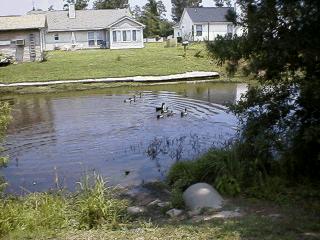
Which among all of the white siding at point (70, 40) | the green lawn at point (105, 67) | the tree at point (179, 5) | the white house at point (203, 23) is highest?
the tree at point (179, 5)

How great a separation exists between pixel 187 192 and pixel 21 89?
2358 centimetres

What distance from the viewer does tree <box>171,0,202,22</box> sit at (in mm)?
111250

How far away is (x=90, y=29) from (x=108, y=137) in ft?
143

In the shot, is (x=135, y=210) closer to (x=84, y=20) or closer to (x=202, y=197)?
(x=202, y=197)

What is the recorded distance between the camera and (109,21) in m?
57.0

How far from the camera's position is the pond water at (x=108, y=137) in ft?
37.2

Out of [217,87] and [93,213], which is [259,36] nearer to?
[93,213]

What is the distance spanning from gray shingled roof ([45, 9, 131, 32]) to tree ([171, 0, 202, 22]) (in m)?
53.3

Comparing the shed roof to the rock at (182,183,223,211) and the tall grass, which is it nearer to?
the rock at (182,183,223,211)

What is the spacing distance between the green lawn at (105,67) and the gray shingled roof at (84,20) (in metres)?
18.6

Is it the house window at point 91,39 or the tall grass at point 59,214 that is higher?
the house window at point 91,39

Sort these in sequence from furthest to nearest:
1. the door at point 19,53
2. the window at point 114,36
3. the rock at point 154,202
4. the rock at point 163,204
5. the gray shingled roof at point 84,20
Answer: the gray shingled roof at point 84,20
the window at point 114,36
the door at point 19,53
the rock at point 154,202
the rock at point 163,204

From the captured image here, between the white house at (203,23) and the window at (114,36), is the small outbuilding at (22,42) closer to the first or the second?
the window at (114,36)

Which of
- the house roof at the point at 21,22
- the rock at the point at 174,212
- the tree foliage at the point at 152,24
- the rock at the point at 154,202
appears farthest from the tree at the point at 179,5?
the rock at the point at 174,212
